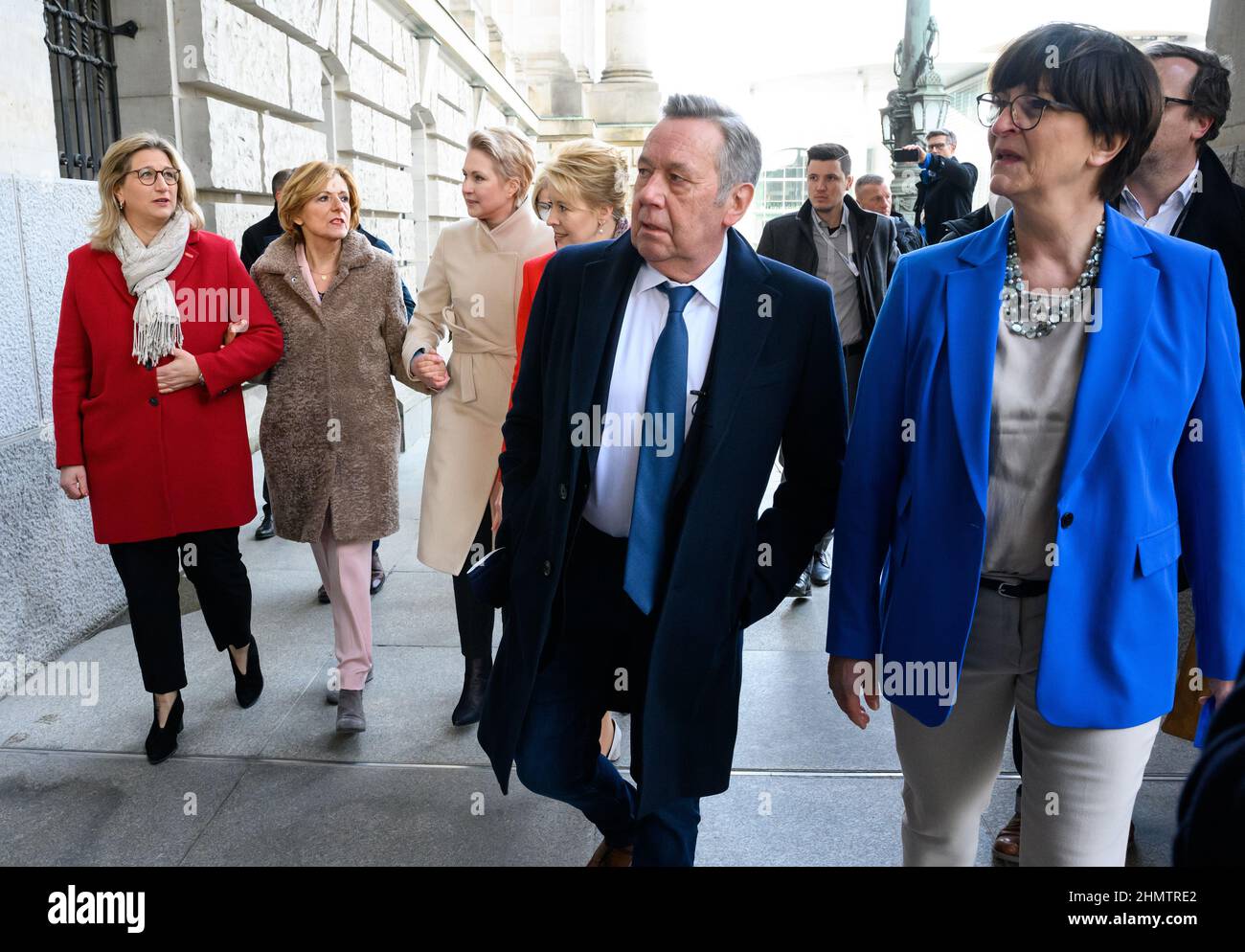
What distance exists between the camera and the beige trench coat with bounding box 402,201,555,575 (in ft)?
13.5

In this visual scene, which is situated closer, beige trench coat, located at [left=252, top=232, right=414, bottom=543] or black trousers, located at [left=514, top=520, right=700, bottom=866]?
black trousers, located at [left=514, top=520, right=700, bottom=866]

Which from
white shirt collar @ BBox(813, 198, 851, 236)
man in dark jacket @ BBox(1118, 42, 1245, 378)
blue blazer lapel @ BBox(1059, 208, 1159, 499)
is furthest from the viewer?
white shirt collar @ BBox(813, 198, 851, 236)

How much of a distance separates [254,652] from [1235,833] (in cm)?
406

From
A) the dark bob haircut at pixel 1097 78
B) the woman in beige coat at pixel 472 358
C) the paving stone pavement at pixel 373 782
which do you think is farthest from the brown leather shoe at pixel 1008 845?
the dark bob haircut at pixel 1097 78

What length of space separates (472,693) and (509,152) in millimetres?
2044

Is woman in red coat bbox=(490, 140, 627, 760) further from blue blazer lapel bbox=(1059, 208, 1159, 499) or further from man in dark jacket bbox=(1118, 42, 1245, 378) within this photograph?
blue blazer lapel bbox=(1059, 208, 1159, 499)

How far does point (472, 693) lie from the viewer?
421 cm

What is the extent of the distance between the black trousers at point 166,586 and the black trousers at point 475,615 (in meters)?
0.87

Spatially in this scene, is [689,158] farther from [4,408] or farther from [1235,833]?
[4,408]

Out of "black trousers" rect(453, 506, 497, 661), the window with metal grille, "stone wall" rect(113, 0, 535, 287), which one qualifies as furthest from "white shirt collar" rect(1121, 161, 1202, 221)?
"stone wall" rect(113, 0, 535, 287)

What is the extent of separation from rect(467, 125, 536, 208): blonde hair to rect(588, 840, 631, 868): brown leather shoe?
7.85 feet

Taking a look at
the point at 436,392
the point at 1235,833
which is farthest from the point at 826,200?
the point at 1235,833

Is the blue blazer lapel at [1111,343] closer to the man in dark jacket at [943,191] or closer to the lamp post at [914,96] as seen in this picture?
the man in dark jacket at [943,191]

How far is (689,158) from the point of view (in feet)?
7.96
